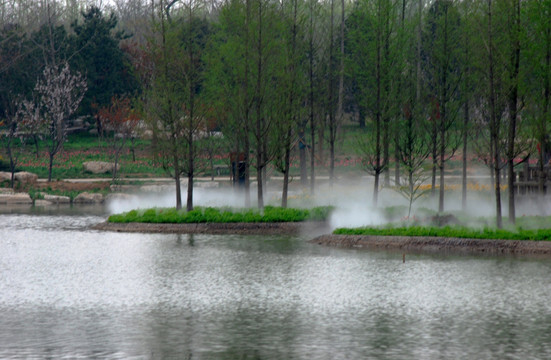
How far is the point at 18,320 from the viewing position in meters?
14.9

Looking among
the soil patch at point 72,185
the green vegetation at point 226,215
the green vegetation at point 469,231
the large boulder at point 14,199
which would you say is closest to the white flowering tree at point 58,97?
the soil patch at point 72,185

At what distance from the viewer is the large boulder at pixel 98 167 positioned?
189 ft

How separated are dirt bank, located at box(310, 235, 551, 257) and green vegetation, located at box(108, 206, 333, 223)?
14.3 ft

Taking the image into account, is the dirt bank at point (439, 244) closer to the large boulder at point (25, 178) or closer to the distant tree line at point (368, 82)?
the distant tree line at point (368, 82)

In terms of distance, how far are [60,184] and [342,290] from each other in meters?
37.9

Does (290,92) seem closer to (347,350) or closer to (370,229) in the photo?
(370,229)

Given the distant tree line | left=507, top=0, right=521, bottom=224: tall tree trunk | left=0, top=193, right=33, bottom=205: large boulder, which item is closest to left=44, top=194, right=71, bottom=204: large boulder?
left=0, top=193, right=33, bottom=205: large boulder

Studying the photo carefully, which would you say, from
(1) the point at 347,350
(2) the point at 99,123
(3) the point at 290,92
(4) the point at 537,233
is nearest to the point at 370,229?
(4) the point at 537,233

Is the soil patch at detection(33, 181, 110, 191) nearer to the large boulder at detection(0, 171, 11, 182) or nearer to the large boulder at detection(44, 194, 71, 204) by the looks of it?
the large boulder at detection(0, 171, 11, 182)

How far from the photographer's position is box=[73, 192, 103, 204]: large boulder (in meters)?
48.7

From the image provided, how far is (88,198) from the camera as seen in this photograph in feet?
161

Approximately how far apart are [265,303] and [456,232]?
10270 mm

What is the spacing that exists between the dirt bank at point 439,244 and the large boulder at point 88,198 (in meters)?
25.6

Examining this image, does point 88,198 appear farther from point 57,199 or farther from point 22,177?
point 22,177
